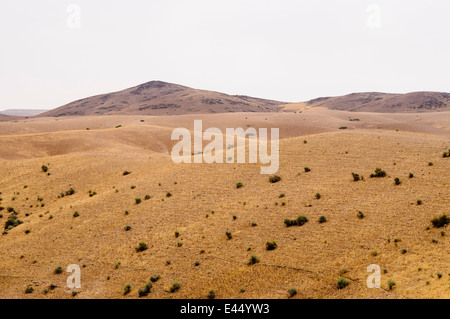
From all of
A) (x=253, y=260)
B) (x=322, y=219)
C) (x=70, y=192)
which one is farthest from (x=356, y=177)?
(x=70, y=192)

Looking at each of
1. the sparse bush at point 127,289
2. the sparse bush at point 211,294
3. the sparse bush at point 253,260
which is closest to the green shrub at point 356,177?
the sparse bush at point 253,260

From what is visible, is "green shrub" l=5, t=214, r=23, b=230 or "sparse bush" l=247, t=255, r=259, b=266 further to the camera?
"green shrub" l=5, t=214, r=23, b=230

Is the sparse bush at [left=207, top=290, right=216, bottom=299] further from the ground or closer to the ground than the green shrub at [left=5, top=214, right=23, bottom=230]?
closer to the ground

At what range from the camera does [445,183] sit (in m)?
26.5

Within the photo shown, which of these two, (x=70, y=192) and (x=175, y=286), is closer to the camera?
(x=175, y=286)

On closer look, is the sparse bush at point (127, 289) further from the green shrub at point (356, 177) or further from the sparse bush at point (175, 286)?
the green shrub at point (356, 177)

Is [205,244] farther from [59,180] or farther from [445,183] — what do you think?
[59,180]

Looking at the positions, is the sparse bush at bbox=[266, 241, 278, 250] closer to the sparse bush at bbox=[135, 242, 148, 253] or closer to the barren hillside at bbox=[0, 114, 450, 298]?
the barren hillside at bbox=[0, 114, 450, 298]

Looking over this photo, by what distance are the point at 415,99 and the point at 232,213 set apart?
198877 millimetres

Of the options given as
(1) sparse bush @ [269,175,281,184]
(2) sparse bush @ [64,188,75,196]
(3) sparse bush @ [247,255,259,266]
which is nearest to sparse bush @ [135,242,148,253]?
(3) sparse bush @ [247,255,259,266]

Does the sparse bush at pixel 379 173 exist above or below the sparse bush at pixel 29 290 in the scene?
above

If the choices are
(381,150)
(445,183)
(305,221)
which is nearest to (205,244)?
(305,221)

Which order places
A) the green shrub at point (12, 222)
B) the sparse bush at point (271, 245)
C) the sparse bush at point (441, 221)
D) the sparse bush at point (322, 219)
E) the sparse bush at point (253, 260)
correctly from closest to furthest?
the sparse bush at point (253, 260), the sparse bush at point (441, 221), the sparse bush at point (271, 245), the sparse bush at point (322, 219), the green shrub at point (12, 222)

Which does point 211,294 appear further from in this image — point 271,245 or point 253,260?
point 271,245
